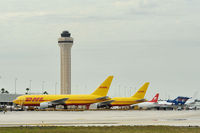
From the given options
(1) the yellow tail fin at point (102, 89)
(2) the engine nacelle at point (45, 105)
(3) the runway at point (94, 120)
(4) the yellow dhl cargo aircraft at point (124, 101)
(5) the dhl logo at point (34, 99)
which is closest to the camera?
(3) the runway at point (94, 120)

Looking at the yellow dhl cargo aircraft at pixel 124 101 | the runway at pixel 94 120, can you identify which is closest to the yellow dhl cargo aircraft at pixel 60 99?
the yellow dhl cargo aircraft at pixel 124 101

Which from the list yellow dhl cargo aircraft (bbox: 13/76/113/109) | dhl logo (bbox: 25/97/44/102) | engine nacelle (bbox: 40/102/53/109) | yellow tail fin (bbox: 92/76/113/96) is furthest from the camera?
yellow tail fin (bbox: 92/76/113/96)

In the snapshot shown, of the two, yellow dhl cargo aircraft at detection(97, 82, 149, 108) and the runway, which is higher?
yellow dhl cargo aircraft at detection(97, 82, 149, 108)

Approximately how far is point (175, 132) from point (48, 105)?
3690 inches

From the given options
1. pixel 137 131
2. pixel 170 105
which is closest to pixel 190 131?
pixel 137 131

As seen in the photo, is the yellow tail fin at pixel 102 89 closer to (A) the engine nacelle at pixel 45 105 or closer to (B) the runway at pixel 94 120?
(A) the engine nacelle at pixel 45 105

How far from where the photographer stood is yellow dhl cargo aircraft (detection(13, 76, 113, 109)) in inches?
5187

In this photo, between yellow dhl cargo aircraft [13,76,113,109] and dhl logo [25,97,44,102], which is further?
dhl logo [25,97,44,102]

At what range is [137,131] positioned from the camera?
4144 centimetres

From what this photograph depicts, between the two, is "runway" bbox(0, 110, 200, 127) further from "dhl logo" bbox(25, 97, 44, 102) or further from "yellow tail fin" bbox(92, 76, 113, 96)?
"yellow tail fin" bbox(92, 76, 113, 96)

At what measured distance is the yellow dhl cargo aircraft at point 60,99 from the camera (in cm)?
13175

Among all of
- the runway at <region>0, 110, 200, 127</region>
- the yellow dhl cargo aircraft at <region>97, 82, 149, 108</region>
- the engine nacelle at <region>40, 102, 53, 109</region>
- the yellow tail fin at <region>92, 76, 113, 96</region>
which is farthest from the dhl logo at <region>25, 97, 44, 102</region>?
the runway at <region>0, 110, 200, 127</region>

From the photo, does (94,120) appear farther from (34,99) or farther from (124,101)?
(124,101)

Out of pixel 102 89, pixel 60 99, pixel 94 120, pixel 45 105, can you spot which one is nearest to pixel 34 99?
pixel 45 105
